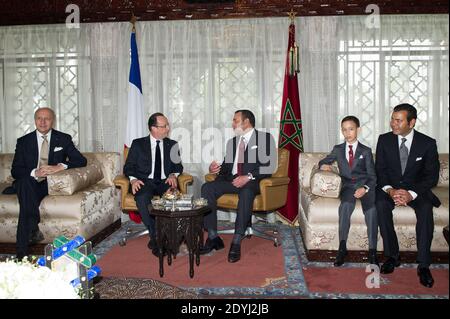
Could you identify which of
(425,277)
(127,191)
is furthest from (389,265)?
(127,191)

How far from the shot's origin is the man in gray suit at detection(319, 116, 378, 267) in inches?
152

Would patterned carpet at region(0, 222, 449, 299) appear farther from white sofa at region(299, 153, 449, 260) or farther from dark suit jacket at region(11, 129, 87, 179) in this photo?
dark suit jacket at region(11, 129, 87, 179)

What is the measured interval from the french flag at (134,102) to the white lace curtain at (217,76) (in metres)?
0.23

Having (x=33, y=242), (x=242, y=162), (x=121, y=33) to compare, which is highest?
(x=121, y=33)

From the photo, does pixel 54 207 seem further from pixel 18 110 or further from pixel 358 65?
pixel 358 65

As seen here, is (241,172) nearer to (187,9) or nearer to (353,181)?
(353,181)

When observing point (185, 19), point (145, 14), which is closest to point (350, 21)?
point (185, 19)

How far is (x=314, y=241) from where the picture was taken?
4066 millimetres

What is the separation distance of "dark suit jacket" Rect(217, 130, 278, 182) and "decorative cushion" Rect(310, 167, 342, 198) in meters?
0.65

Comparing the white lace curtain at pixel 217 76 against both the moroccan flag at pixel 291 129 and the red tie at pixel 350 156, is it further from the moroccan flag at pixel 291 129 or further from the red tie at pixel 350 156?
the red tie at pixel 350 156

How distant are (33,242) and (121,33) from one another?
2.98 meters

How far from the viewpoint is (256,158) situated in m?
4.76

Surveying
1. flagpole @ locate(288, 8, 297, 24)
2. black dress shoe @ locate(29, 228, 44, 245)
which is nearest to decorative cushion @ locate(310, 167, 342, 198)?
flagpole @ locate(288, 8, 297, 24)

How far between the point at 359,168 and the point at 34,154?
3.31m
